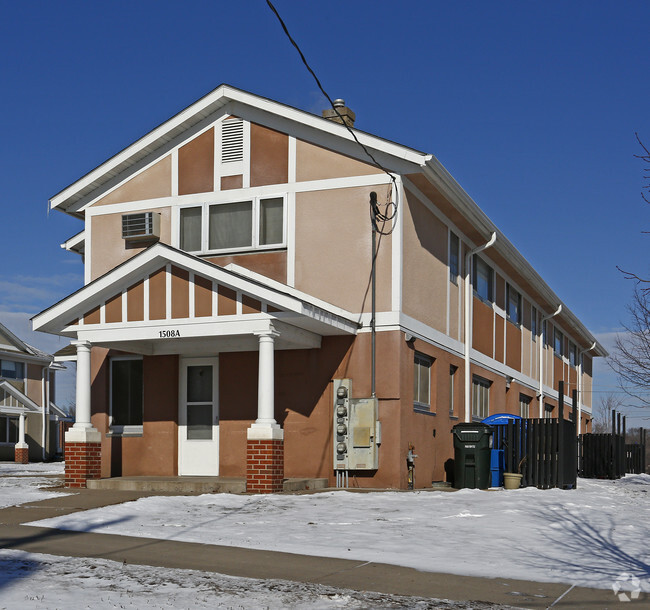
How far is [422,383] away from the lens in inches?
757

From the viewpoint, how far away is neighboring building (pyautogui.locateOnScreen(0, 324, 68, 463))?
4150cm

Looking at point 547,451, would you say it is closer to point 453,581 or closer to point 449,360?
point 449,360

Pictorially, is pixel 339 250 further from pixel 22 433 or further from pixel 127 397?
pixel 22 433

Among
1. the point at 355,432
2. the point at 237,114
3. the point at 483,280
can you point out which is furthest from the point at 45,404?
the point at 355,432

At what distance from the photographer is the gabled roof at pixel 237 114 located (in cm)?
1753

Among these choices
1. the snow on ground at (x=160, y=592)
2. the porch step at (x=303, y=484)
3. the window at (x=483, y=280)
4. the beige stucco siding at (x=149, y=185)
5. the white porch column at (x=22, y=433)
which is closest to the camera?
the snow on ground at (x=160, y=592)

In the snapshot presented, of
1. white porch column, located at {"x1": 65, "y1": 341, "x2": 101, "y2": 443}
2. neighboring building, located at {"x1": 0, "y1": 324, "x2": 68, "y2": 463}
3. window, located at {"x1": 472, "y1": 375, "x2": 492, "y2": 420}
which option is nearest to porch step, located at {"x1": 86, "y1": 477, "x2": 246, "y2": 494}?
white porch column, located at {"x1": 65, "y1": 341, "x2": 101, "y2": 443}

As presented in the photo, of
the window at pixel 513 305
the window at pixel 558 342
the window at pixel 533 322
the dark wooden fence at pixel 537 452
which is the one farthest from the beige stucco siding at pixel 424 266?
the window at pixel 558 342

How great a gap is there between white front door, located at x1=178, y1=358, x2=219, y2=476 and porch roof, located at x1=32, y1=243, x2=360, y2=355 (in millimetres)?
1173

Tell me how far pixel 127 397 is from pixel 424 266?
687cm

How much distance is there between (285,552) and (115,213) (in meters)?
12.1

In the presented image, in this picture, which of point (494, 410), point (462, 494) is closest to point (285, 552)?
point (462, 494)

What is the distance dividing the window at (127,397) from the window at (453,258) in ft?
24.5

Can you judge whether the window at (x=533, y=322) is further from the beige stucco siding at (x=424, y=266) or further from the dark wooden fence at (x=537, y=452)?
the dark wooden fence at (x=537, y=452)
